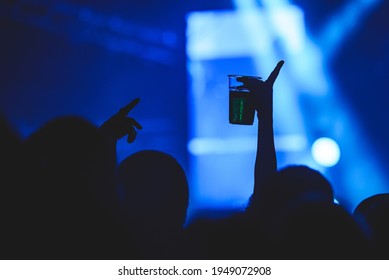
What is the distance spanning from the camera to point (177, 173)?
1076mm

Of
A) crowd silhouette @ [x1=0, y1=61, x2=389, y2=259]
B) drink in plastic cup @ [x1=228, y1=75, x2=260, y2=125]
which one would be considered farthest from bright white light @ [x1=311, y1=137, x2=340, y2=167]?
crowd silhouette @ [x1=0, y1=61, x2=389, y2=259]

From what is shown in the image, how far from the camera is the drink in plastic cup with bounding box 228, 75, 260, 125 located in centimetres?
Answer: 140

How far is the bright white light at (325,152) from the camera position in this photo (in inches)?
153

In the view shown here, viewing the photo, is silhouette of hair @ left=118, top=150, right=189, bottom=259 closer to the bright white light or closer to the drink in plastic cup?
the drink in plastic cup

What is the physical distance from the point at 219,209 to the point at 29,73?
7.34ft

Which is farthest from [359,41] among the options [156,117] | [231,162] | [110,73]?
[110,73]

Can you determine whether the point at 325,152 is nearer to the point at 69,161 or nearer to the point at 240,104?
the point at 240,104

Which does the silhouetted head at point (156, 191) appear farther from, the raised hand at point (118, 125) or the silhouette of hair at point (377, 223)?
the silhouette of hair at point (377, 223)

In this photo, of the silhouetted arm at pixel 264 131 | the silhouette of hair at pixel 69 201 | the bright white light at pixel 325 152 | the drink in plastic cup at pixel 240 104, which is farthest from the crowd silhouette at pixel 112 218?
the bright white light at pixel 325 152

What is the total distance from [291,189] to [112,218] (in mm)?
360

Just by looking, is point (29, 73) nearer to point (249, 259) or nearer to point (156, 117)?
point (156, 117)

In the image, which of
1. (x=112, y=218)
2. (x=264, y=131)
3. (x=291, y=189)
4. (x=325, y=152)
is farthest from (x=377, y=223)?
(x=325, y=152)

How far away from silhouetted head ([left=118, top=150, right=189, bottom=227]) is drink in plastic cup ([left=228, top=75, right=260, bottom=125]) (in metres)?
0.40

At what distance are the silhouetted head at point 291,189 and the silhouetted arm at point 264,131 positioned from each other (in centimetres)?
28
